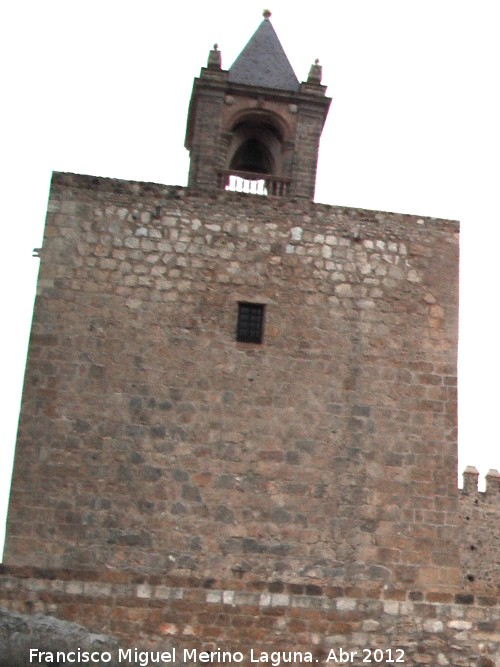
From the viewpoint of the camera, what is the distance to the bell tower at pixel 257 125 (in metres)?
16.2

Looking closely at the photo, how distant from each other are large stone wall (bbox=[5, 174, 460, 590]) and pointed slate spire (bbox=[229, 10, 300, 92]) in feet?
11.5

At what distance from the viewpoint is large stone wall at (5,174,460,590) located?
1280cm

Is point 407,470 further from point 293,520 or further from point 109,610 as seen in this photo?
point 109,610

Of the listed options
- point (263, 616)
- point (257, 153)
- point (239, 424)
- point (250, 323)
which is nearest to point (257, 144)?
point (257, 153)

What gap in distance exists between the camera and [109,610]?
1144 cm

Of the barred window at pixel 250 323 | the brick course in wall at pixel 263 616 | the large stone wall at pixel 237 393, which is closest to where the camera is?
the brick course in wall at pixel 263 616

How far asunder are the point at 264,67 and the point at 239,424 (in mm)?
7029

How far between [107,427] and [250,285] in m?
2.68

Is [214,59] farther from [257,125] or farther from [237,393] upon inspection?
[237,393]

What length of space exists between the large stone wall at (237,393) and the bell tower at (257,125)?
74.2 inches

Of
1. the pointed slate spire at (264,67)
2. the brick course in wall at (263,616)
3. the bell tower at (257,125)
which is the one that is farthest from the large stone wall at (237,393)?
the pointed slate spire at (264,67)

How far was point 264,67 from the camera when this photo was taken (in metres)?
17.6

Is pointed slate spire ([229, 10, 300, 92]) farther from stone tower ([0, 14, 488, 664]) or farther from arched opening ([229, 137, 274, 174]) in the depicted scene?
stone tower ([0, 14, 488, 664])

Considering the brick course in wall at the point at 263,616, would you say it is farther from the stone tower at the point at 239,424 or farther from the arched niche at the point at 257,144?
the arched niche at the point at 257,144
